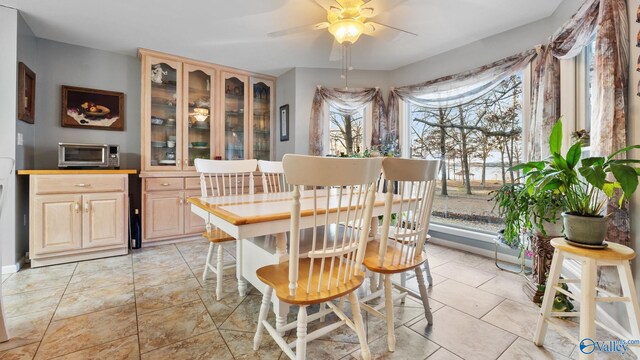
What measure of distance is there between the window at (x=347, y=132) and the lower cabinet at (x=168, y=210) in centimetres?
202

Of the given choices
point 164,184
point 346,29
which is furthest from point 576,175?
point 164,184

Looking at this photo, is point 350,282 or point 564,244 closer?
point 350,282

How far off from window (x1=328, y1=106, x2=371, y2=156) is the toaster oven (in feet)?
8.99

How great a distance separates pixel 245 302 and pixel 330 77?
3.20 meters

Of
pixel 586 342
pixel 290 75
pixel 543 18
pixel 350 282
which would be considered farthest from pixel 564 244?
pixel 290 75

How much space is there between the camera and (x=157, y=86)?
3510 millimetres

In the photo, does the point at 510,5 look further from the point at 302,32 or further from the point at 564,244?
the point at 564,244

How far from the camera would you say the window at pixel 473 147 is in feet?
9.84

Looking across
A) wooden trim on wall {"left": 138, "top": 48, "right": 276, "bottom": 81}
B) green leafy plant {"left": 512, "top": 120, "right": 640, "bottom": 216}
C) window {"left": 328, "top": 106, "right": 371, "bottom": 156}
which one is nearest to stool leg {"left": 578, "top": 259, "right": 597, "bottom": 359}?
green leafy plant {"left": 512, "top": 120, "right": 640, "bottom": 216}

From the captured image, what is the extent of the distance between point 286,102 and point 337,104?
0.78 metres

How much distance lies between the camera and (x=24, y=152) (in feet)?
9.23

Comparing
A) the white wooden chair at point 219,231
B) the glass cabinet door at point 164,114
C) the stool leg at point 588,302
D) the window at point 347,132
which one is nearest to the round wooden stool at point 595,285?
the stool leg at point 588,302

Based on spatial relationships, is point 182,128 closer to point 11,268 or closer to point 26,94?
point 26,94

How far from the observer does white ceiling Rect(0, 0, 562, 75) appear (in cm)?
246
